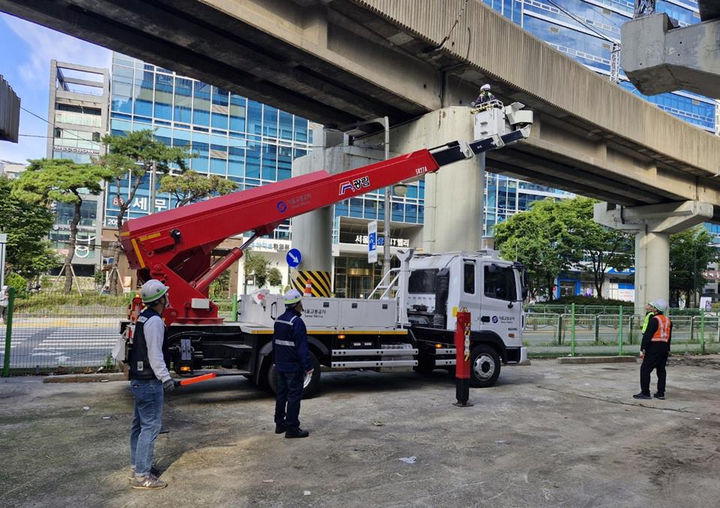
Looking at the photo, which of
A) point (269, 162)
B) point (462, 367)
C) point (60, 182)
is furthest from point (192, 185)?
point (462, 367)

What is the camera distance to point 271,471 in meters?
5.73

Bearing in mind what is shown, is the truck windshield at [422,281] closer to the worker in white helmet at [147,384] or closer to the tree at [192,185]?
the worker in white helmet at [147,384]

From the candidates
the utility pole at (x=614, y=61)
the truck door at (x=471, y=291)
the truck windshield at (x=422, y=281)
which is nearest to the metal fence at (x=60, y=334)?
the truck windshield at (x=422, y=281)

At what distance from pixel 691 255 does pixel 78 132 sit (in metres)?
69.2

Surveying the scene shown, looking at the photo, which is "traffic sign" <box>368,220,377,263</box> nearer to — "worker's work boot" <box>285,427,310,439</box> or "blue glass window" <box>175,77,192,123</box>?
"worker's work boot" <box>285,427,310,439</box>

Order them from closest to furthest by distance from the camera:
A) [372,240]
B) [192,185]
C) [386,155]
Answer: [372,240] → [386,155] → [192,185]

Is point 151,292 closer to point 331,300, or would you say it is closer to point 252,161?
point 331,300

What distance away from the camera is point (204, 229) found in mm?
9047

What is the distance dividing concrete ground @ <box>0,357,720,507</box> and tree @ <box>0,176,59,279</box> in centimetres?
2712

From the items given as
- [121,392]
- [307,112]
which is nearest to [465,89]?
[307,112]

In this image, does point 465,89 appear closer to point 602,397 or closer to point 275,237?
point 602,397

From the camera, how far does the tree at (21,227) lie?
33.4m

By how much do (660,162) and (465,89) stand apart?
1467cm

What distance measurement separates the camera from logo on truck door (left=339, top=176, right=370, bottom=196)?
10428 mm
